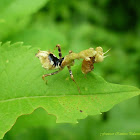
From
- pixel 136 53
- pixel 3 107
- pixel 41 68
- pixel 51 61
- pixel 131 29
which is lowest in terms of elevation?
pixel 3 107

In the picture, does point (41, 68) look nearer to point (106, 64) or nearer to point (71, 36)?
point (106, 64)

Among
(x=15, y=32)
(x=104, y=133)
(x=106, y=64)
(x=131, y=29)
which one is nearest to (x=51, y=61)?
(x=15, y=32)

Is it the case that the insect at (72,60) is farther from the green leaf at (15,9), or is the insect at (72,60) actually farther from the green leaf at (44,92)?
the green leaf at (15,9)

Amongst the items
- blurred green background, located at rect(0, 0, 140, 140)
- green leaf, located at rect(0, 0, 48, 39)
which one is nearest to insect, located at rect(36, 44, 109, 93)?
blurred green background, located at rect(0, 0, 140, 140)

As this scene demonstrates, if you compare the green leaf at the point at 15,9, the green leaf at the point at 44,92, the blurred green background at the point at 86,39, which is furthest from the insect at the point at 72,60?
the green leaf at the point at 15,9

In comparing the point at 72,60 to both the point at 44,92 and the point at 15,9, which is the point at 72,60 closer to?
the point at 44,92
